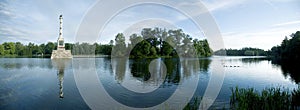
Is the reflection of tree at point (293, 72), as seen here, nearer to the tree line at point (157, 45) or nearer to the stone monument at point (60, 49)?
the tree line at point (157, 45)

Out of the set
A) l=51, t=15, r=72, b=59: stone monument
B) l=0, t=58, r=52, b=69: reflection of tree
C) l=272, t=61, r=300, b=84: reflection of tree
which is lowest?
l=272, t=61, r=300, b=84: reflection of tree

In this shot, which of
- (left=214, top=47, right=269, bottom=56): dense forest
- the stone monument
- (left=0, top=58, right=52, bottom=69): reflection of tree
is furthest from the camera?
(left=214, top=47, right=269, bottom=56): dense forest

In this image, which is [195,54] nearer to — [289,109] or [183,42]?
[183,42]

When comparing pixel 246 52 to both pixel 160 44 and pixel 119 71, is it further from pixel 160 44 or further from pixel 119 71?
pixel 119 71

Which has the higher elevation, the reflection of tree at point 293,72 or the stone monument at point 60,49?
the stone monument at point 60,49

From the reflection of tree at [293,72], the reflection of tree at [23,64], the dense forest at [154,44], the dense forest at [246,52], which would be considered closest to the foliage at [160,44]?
the dense forest at [154,44]

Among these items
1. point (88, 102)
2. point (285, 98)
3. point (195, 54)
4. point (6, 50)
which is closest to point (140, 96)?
point (88, 102)

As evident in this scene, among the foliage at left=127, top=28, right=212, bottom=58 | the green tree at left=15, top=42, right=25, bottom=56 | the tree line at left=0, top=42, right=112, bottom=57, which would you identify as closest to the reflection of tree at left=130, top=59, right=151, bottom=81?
the foliage at left=127, top=28, right=212, bottom=58

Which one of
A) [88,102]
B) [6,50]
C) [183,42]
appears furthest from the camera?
[6,50]

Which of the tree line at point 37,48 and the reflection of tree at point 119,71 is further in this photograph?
the tree line at point 37,48

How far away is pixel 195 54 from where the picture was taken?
104438mm

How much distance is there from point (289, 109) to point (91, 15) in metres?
13.5

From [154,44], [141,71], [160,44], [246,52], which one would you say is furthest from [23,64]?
[246,52]

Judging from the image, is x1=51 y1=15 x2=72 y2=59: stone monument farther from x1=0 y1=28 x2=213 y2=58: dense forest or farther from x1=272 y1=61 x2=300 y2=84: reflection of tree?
x1=272 y1=61 x2=300 y2=84: reflection of tree
